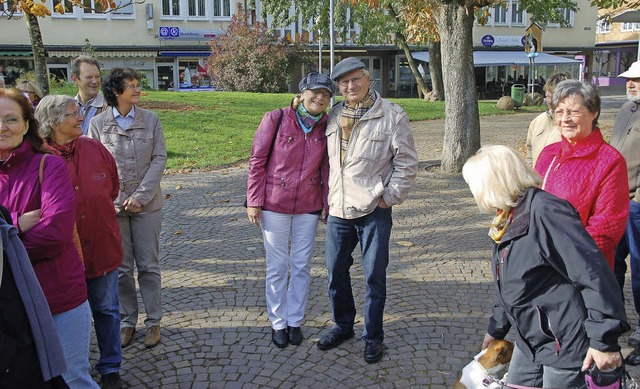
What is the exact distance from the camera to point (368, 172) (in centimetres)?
419

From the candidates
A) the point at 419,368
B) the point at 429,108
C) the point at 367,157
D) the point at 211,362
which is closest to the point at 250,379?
the point at 211,362

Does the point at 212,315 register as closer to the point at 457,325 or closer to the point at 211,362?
the point at 211,362

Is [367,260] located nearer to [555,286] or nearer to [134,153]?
[555,286]

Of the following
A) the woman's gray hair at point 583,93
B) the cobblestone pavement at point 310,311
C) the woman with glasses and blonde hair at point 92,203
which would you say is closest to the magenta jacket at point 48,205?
the woman with glasses and blonde hair at point 92,203

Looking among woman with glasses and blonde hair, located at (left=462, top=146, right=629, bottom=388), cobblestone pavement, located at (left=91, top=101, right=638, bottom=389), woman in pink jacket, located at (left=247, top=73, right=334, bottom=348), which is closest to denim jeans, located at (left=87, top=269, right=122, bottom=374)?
cobblestone pavement, located at (left=91, top=101, right=638, bottom=389)

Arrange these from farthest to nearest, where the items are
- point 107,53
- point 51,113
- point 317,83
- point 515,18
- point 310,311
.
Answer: point 515,18
point 107,53
point 310,311
point 317,83
point 51,113

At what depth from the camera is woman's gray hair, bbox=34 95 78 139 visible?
3.64 metres

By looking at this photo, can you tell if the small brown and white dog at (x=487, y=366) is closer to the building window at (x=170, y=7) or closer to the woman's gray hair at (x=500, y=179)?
the woman's gray hair at (x=500, y=179)

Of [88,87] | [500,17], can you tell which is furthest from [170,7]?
[88,87]

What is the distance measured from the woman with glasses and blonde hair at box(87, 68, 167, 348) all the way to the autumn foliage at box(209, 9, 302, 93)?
84.9ft

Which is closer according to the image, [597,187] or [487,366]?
[487,366]

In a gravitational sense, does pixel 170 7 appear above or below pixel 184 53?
above

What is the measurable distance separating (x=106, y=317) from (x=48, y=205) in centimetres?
117

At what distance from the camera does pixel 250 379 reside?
13.3 feet
